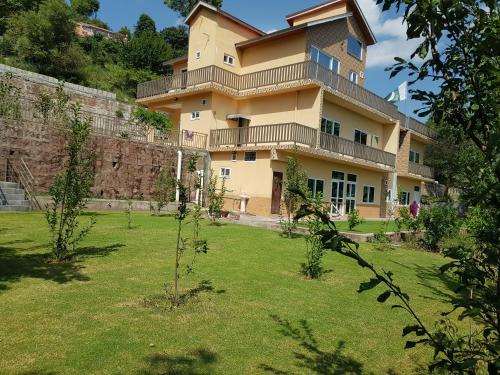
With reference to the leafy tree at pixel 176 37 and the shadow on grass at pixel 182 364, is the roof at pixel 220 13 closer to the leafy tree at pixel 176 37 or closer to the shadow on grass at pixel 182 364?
the shadow on grass at pixel 182 364

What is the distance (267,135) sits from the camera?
69.6 ft

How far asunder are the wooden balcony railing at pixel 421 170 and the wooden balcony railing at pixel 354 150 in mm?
5303

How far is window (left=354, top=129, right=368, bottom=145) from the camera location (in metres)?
27.4

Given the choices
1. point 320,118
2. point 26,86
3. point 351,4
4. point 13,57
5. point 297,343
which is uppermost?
point 351,4

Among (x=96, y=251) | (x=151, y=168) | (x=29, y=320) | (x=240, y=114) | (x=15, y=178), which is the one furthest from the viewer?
(x=240, y=114)

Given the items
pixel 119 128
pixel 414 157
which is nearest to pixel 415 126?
pixel 414 157

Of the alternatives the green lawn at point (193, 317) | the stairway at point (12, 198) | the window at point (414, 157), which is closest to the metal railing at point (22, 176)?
the stairway at point (12, 198)

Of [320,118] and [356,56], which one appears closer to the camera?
[320,118]

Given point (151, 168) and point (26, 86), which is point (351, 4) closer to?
point (151, 168)

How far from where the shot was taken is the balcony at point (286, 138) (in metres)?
20.4

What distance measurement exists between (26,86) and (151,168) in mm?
11538

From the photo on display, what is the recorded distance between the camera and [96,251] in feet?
27.9

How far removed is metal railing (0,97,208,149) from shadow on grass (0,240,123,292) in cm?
1100

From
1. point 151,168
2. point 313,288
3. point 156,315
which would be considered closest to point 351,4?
point 151,168
